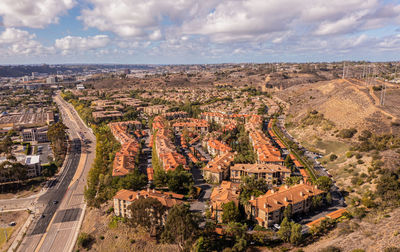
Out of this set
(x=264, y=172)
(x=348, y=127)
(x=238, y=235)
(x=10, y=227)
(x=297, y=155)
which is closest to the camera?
(x=238, y=235)

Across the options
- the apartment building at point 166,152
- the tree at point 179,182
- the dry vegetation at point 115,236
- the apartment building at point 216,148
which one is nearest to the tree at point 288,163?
the apartment building at point 216,148

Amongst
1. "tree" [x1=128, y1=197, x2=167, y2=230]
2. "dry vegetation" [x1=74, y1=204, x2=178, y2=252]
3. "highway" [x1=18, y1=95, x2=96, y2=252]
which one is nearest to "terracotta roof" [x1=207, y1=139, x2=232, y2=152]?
"tree" [x1=128, y1=197, x2=167, y2=230]

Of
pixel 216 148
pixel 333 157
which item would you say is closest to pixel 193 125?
pixel 216 148

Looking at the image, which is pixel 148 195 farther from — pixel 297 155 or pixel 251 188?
pixel 297 155

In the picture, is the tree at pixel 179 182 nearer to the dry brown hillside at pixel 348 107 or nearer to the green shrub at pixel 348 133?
the green shrub at pixel 348 133

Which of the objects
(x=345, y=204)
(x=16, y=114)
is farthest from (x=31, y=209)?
(x=16, y=114)

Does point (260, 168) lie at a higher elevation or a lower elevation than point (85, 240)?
higher
